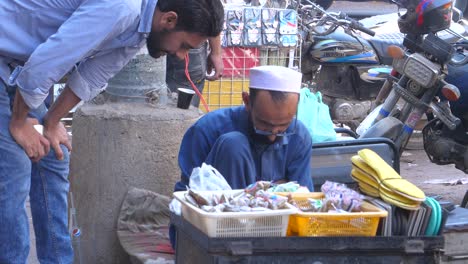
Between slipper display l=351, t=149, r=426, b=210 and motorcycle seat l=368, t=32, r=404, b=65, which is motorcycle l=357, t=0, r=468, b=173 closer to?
slipper display l=351, t=149, r=426, b=210

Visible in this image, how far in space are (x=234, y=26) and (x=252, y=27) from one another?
152mm

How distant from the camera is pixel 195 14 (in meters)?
3.01

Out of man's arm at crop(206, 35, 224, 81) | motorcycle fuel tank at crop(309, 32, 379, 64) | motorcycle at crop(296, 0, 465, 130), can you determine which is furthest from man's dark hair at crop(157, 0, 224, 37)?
motorcycle fuel tank at crop(309, 32, 379, 64)

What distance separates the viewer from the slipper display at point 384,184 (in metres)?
2.87

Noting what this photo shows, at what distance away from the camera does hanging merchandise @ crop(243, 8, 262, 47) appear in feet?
22.1

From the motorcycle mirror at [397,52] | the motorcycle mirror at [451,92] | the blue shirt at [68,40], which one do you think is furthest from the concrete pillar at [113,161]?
the motorcycle mirror at [451,92]

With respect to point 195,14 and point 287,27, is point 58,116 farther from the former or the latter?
point 287,27

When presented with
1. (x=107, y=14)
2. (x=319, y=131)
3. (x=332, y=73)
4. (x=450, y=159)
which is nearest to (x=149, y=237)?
(x=319, y=131)

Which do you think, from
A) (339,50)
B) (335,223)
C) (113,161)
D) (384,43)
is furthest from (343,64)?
(335,223)

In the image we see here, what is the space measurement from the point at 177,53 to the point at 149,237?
1300mm

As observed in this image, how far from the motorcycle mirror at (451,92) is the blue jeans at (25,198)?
272 cm

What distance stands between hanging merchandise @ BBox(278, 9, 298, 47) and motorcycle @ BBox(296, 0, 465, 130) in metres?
0.86

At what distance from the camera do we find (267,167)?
3633 millimetres

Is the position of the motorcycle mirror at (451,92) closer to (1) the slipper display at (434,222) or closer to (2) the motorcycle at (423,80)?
(2) the motorcycle at (423,80)
